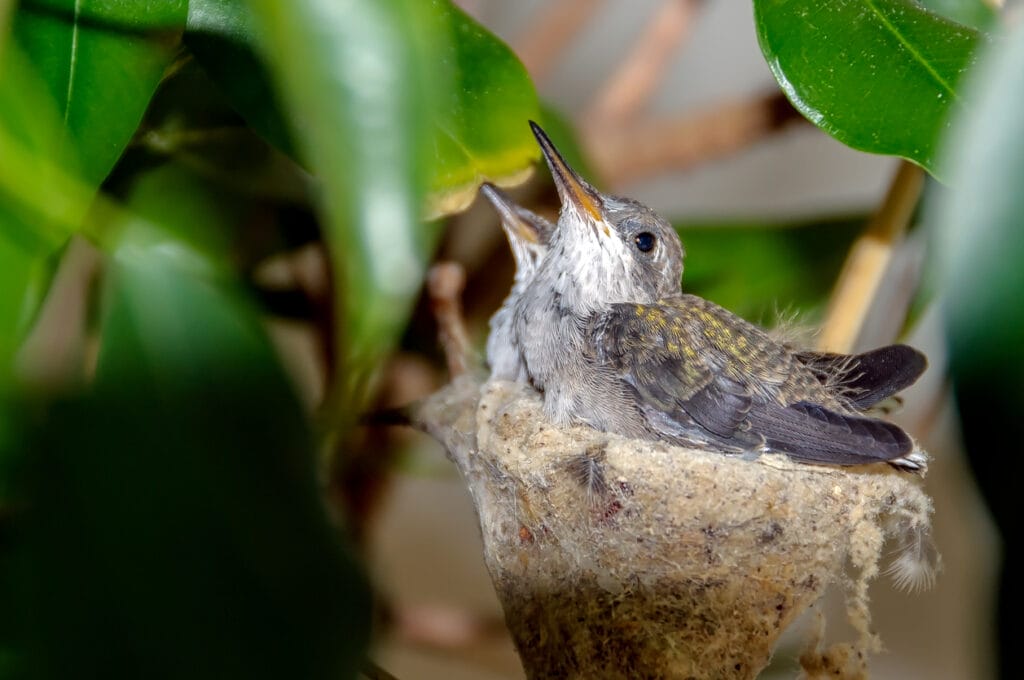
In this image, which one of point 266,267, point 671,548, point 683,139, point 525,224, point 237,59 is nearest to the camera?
point 237,59

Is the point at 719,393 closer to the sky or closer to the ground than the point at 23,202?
closer to the ground

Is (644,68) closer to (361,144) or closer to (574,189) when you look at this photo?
(574,189)

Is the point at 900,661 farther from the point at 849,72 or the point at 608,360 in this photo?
the point at 849,72

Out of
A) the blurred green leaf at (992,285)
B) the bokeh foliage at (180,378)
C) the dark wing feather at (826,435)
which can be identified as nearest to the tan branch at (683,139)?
the dark wing feather at (826,435)

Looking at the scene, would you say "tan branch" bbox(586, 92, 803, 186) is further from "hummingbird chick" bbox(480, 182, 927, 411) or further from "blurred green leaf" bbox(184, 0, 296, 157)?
"blurred green leaf" bbox(184, 0, 296, 157)

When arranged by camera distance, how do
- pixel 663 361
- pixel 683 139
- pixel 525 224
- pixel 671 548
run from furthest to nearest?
pixel 683 139 < pixel 525 224 < pixel 663 361 < pixel 671 548

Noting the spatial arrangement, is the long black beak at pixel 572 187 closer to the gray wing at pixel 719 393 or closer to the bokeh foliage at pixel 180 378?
the gray wing at pixel 719 393

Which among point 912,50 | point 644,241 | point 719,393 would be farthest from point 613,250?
point 912,50
